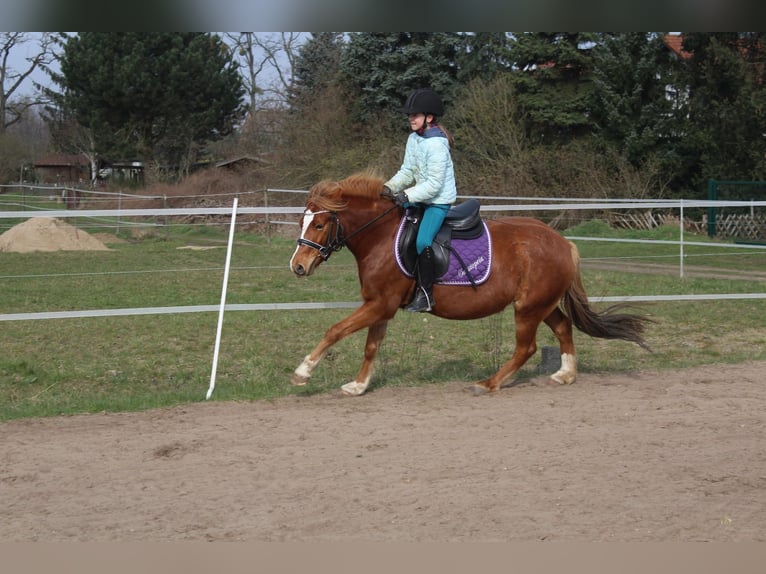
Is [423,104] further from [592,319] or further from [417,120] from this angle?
[592,319]

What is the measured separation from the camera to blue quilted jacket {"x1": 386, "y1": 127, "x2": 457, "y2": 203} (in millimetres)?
6656

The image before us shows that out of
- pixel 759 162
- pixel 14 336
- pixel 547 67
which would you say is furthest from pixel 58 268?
pixel 547 67

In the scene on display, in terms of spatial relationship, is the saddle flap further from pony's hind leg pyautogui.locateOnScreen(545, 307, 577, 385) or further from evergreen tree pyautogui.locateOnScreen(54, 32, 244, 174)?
evergreen tree pyautogui.locateOnScreen(54, 32, 244, 174)

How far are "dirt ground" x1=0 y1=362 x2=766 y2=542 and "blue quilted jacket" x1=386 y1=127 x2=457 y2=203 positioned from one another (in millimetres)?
1642

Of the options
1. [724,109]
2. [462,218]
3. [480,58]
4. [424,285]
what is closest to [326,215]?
[424,285]

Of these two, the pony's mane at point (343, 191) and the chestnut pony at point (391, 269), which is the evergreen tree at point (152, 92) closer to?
the pony's mane at point (343, 191)

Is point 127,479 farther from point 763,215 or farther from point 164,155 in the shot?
point 164,155

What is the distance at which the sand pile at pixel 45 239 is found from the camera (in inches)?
826

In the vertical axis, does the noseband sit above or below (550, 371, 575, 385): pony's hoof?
above

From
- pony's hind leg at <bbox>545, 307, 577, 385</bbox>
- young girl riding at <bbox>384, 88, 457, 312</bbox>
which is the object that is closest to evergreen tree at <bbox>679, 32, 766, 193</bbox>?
pony's hind leg at <bbox>545, 307, 577, 385</bbox>

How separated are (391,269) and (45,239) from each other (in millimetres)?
16777

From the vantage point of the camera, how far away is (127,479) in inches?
193

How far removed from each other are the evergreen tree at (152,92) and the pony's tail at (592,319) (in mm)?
28573

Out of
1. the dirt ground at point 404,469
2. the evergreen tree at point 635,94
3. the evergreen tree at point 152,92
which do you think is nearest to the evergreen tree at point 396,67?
the evergreen tree at point 152,92
